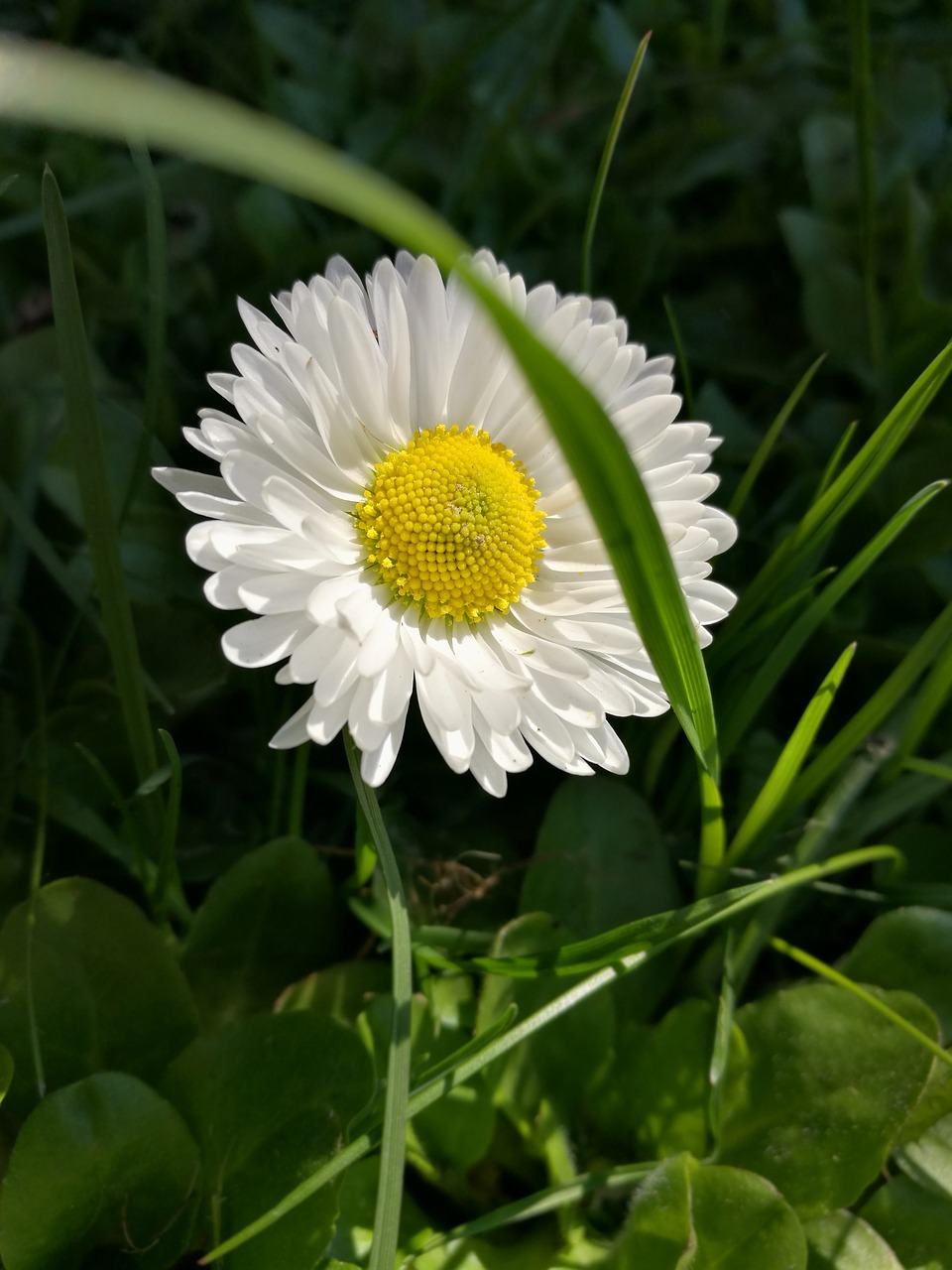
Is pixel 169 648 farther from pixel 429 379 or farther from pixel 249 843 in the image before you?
pixel 429 379

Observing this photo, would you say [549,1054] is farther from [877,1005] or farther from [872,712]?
[872,712]

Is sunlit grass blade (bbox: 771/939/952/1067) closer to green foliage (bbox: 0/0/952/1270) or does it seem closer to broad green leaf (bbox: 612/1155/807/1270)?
green foliage (bbox: 0/0/952/1270)

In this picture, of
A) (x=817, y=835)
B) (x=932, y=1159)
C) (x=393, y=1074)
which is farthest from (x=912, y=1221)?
(x=393, y=1074)

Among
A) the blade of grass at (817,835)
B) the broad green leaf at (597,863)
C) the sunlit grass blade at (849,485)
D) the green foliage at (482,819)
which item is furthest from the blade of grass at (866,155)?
the broad green leaf at (597,863)

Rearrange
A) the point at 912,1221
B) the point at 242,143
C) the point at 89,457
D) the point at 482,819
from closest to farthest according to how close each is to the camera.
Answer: the point at 242,143, the point at 89,457, the point at 912,1221, the point at 482,819

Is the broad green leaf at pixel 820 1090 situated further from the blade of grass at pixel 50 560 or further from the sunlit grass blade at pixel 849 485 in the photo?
the blade of grass at pixel 50 560
